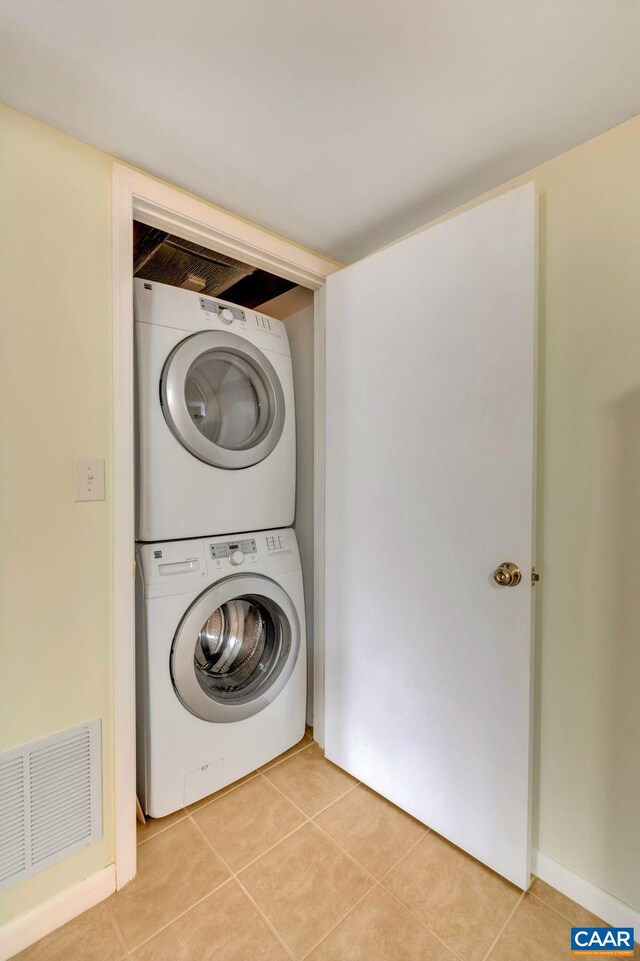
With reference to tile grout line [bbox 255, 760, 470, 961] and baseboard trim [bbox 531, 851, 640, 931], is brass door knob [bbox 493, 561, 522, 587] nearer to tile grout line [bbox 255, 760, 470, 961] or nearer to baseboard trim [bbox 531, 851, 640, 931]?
baseboard trim [bbox 531, 851, 640, 931]

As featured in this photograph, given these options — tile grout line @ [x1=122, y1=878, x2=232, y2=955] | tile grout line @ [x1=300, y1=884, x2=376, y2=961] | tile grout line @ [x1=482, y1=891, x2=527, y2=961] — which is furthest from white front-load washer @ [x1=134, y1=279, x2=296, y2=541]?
tile grout line @ [x1=482, y1=891, x2=527, y2=961]

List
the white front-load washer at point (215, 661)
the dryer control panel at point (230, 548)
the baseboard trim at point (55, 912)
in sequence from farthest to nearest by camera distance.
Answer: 1. the dryer control panel at point (230, 548)
2. the white front-load washer at point (215, 661)
3. the baseboard trim at point (55, 912)

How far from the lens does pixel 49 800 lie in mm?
1137

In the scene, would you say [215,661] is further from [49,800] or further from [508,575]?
[508,575]

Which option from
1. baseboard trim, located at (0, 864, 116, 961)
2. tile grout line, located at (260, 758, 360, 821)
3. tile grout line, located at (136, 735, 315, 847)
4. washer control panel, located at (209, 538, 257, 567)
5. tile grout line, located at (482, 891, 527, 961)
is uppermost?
washer control panel, located at (209, 538, 257, 567)

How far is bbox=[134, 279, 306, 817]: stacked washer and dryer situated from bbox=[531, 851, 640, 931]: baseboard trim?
3.18 ft

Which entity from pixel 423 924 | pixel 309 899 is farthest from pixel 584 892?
pixel 309 899

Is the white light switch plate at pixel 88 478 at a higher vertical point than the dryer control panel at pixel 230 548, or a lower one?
higher

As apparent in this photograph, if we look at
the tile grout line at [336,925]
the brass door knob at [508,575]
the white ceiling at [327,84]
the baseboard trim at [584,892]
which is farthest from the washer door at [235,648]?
the white ceiling at [327,84]

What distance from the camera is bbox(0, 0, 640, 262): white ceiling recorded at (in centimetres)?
85

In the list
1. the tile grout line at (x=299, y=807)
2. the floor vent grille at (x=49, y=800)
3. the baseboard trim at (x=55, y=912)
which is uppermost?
the floor vent grille at (x=49, y=800)

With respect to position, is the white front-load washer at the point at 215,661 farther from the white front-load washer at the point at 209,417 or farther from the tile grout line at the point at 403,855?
the tile grout line at the point at 403,855

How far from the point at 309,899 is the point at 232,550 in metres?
1.08

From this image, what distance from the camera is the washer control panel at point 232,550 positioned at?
5.23ft
